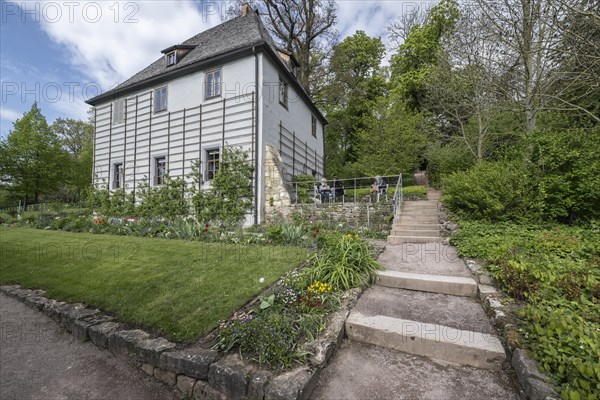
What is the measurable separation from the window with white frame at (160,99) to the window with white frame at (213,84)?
258cm

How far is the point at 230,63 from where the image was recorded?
10.6 m

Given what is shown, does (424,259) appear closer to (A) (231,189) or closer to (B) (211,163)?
(A) (231,189)

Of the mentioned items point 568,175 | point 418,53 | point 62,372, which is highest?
point 418,53

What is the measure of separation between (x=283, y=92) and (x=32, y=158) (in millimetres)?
21656

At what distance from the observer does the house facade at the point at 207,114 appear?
1027cm

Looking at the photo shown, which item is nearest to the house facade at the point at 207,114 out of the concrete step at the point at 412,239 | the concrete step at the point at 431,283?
the concrete step at the point at 412,239

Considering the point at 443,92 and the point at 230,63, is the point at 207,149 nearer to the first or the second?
the point at 230,63

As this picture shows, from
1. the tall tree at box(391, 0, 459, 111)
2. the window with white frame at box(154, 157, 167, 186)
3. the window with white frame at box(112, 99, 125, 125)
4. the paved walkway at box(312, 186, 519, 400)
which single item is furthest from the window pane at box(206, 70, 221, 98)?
the tall tree at box(391, 0, 459, 111)

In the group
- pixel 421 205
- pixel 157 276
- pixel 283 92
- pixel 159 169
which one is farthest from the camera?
pixel 159 169

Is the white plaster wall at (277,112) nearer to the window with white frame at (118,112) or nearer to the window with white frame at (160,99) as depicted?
the window with white frame at (160,99)

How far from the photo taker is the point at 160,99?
12414 millimetres

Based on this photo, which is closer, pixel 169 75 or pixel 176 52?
pixel 169 75

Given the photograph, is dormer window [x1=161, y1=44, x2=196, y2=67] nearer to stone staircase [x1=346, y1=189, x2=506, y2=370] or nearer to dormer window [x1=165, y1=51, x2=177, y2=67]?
dormer window [x1=165, y1=51, x2=177, y2=67]

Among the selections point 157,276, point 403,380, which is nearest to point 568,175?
point 403,380
